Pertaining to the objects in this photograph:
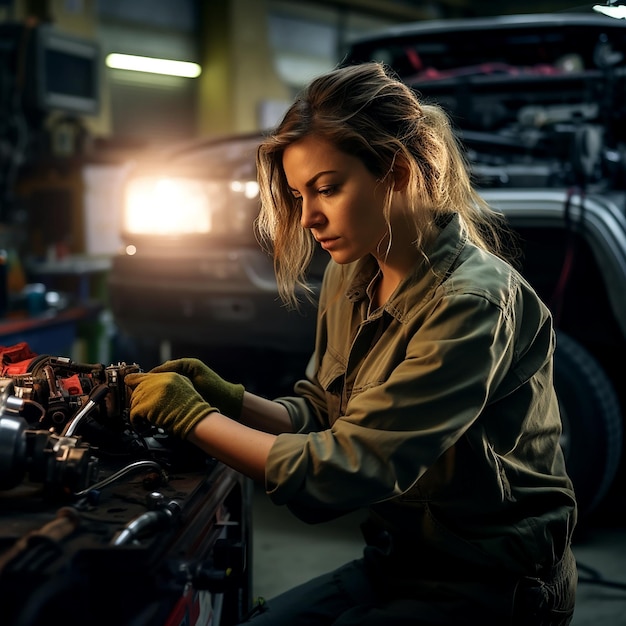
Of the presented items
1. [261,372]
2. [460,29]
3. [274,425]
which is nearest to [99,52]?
[460,29]

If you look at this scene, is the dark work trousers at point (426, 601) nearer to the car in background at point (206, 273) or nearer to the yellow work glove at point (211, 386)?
the yellow work glove at point (211, 386)

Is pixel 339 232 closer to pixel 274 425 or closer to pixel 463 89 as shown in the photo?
pixel 274 425

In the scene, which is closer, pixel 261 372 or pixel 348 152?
pixel 348 152

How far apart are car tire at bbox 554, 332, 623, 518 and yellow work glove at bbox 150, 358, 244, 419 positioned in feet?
4.81

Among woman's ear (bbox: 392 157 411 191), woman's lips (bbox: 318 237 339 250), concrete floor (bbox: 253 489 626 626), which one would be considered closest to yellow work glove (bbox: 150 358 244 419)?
woman's lips (bbox: 318 237 339 250)

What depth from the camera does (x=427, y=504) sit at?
1.21 m

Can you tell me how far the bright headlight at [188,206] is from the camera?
8.96 feet

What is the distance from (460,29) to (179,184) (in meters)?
1.38

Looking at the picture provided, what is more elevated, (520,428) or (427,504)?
(520,428)

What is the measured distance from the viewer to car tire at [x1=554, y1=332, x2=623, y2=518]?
→ 251cm

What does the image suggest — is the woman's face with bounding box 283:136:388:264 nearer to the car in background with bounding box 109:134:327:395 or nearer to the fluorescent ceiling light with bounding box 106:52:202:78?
the car in background with bounding box 109:134:327:395

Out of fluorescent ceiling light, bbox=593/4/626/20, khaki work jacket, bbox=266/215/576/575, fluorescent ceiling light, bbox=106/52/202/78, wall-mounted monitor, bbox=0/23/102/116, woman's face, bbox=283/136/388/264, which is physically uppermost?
fluorescent ceiling light, bbox=106/52/202/78

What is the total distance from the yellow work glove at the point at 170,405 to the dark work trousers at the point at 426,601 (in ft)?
1.13

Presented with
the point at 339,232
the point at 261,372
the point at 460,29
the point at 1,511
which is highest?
the point at 460,29
